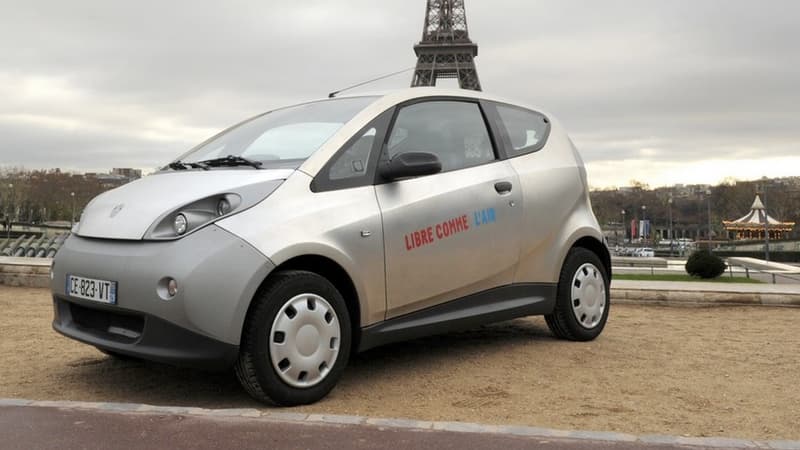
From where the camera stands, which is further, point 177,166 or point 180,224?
point 177,166

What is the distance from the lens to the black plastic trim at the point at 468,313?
407 centimetres

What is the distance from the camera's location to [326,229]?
369 centimetres

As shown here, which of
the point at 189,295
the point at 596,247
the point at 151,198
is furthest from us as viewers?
the point at 596,247

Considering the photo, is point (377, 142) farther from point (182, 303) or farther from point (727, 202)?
point (727, 202)

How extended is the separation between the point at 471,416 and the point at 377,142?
1.62 meters

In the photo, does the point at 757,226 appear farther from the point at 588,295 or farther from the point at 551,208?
the point at 551,208

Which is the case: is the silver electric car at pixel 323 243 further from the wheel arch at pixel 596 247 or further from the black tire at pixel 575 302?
the wheel arch at pixel 596 247

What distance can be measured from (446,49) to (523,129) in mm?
63614

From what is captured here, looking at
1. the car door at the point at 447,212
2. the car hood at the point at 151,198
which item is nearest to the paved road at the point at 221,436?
the car hood at the point at 151,198

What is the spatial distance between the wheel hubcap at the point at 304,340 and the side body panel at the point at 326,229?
0.24m

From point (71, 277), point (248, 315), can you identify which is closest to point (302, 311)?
point (248, 315)

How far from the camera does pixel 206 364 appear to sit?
11.0ft

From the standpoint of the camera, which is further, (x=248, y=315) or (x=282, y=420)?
(x=248, y=315)

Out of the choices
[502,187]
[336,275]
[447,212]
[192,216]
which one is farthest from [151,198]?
[502,187]
